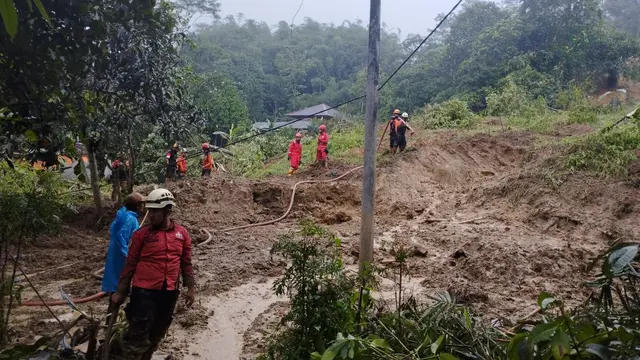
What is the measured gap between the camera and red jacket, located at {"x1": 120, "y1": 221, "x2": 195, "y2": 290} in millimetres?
3929

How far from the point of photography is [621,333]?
217 cm

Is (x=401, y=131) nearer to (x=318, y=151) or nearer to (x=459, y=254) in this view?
(x=318, y=151)

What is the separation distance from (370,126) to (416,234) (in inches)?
171

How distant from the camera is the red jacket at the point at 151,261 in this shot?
393 centimetres

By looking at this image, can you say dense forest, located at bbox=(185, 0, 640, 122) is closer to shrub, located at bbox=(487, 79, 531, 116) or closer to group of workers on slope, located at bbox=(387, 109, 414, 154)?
shrub, located at bbox=(487, 79, 531, 116)

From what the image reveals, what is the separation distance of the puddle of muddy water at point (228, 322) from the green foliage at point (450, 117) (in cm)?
1231

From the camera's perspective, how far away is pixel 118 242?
15.5ft

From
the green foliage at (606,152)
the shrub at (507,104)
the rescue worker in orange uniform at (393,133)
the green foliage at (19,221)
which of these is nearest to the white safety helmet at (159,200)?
the green foliage at (19,221)

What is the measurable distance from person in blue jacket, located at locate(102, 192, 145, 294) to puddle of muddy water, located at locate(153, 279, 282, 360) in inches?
34.1

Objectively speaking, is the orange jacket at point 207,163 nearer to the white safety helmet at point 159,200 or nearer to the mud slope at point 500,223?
the mud slope at point 500,223

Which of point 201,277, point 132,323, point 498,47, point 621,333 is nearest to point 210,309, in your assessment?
point 201,277

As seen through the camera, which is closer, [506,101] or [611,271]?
[611,271]

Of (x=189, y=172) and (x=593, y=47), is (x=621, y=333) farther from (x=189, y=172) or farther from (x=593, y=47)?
(x=593, y=47)

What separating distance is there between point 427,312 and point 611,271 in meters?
1.78
